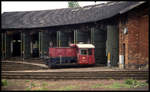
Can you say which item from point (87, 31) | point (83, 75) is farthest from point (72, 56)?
point (83, 75)

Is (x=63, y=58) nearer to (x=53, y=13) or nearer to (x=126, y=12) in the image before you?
(x=126, y=12)

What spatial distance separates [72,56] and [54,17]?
27.9 feet

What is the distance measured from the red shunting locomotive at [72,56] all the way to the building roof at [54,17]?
3.85 meters

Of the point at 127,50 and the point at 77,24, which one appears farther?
the point at 77,24

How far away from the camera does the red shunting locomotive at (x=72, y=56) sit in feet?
59.1

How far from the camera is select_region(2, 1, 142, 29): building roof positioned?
864 inches

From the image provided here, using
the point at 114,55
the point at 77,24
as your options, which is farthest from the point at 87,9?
the point at 114,55

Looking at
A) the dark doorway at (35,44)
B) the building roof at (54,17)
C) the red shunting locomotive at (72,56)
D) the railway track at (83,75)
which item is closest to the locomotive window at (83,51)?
the red shunting locomotive at (72,56)

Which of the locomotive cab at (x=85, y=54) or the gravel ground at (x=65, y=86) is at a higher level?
the locomotive cab at (x=85, y=54)

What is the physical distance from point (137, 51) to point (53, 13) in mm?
15882

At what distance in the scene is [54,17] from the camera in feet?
81.8

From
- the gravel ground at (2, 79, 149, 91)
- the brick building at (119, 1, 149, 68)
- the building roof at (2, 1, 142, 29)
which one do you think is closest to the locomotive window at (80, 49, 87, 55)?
the building roof at (2, 1, 142, 29)

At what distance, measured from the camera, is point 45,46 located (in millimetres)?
24266

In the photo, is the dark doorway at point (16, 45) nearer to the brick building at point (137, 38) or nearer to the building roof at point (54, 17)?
the building roof at point (54, 17)
